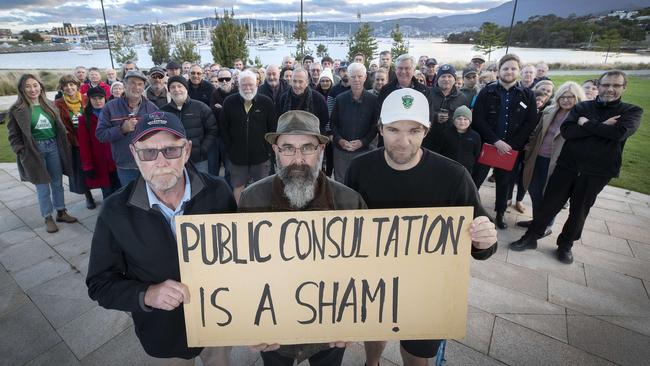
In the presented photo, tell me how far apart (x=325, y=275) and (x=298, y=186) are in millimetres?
585

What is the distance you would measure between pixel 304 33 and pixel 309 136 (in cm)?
2736

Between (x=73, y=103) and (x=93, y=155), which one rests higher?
(x=73, y=103)

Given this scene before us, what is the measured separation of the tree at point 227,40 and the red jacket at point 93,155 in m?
25.4

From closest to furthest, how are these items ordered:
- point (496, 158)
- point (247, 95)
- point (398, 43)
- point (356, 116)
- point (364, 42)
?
1. point (496, 158)
2. point (247, 95)
3. point (356, 116)
4. point (398, 43)
5. point (364, 42)

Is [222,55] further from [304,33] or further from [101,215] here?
[101,215]

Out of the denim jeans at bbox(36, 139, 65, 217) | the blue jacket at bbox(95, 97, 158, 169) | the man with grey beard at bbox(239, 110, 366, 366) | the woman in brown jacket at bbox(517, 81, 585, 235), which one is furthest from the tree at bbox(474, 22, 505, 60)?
the man with grey beard at bbox(239, 110, 366, 366)

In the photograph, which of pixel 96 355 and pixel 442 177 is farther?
pixel 96 355

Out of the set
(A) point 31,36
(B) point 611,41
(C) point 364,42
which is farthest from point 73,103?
(A) point 31,36

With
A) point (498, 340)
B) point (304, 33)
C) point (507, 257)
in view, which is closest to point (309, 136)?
point (498, 340)

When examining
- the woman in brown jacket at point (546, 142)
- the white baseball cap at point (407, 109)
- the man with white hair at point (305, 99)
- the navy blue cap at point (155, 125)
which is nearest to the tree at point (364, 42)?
the man with white hair at point (305, 99)

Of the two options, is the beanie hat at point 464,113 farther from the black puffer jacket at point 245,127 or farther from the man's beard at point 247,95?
the man's beard at point 247,95

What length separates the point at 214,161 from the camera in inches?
251

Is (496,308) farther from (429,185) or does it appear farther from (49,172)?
(49,172)

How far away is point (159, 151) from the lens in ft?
5.92
